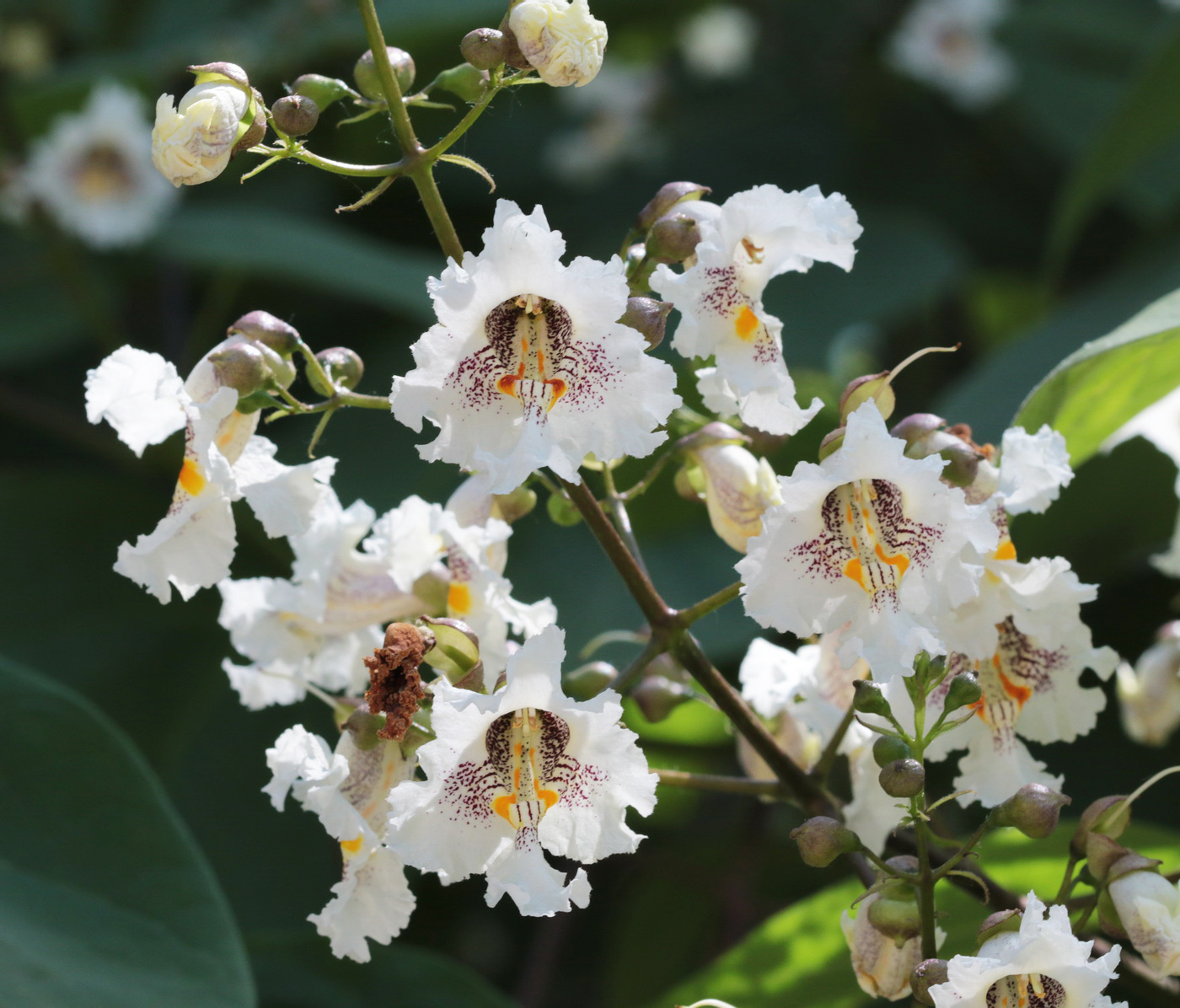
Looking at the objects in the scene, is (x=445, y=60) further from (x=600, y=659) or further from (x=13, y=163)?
(x=600, y=659)

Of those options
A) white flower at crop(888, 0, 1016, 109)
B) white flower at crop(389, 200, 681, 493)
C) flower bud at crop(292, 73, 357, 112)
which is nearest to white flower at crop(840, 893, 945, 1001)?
white flower at crop(389, 200, 681, 493)

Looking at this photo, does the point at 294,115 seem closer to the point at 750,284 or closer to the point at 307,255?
the point at 750,284

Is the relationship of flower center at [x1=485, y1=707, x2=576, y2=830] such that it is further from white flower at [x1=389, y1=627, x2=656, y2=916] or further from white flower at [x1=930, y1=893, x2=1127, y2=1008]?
white flower at [x1=930, y1=893, x2=1127, y2=1008]

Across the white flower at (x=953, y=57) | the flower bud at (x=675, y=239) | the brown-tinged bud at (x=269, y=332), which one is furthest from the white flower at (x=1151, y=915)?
the white flower at (x=953, y=57)

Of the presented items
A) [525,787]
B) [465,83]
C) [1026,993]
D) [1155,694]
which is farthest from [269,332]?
[1155,694]

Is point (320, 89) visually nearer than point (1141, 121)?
Yes
